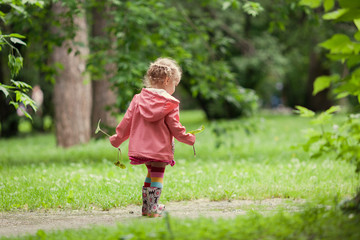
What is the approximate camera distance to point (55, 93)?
12805 mm

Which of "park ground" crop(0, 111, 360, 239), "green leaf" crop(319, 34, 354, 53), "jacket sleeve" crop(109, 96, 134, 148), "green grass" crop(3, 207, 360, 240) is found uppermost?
"green leaf" crop(319, 34, 354, 53)

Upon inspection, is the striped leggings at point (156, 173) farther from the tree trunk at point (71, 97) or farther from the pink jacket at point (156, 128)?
the tree trunk at point (71, 97)

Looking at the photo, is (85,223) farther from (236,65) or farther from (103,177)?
(236,65)

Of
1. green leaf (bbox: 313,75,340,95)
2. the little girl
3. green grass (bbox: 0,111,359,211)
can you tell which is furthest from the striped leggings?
green leaf (bbox: 313,75,340,95)

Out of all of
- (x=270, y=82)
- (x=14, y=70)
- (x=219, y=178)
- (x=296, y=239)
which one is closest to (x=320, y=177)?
(x=219, y=178)

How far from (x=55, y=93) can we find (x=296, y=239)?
10387 mm

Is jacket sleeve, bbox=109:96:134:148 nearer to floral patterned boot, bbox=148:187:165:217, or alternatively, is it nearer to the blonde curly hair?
the blonde curly hair

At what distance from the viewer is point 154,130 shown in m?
4.92

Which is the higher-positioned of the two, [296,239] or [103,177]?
[296,239]

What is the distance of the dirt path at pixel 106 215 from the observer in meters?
Answer: 4.73

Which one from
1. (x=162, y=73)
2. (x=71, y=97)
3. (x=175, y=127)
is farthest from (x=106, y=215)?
(x=71, y=97)

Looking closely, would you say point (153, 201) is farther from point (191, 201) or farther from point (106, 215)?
point (191, 201)

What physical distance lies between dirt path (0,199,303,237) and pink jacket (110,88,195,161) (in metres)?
0.67

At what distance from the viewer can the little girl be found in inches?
192
